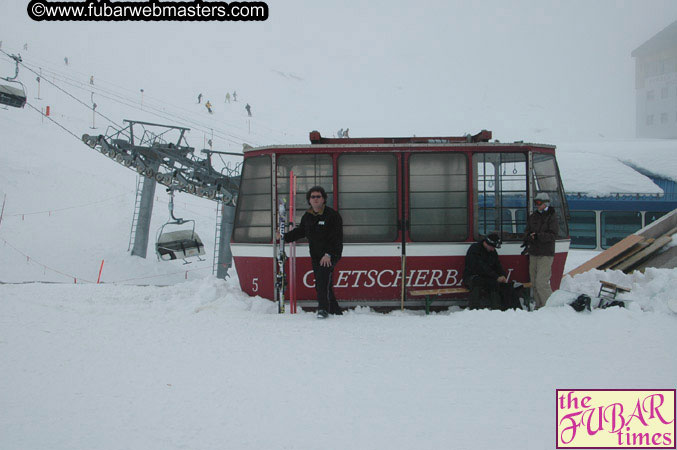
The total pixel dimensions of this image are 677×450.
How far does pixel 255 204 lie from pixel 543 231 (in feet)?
15.2

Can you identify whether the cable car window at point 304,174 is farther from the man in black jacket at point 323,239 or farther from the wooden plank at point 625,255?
the wooden plank at point 625,255

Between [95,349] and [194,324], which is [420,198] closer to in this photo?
[194,324]

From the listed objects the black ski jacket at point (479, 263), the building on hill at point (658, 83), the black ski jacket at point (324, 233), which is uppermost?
the building on hill at point (658, 83)

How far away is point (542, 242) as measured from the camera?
22.9 feet

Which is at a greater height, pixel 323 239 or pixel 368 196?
pixel 368 196

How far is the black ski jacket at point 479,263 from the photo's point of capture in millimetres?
6855

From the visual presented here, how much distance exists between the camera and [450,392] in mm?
3607

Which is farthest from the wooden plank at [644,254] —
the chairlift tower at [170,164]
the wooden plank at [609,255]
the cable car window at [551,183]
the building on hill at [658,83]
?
the building on hill at [658,83]

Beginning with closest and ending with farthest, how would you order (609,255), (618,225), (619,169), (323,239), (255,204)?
1. (323,239)
2. (255,204)
3. (609,255)
4. (618,225)
5. (619,169)

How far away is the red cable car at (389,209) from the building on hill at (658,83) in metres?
71.5

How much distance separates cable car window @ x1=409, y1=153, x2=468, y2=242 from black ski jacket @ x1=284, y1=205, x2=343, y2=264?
4.93ft

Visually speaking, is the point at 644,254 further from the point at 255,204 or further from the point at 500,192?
the point at 255,204

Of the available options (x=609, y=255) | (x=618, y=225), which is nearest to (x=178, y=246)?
(x=609, y=255)

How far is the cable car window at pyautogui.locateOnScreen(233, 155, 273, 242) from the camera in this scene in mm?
7254
